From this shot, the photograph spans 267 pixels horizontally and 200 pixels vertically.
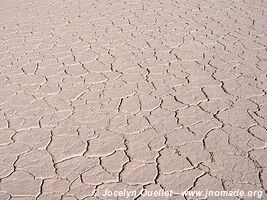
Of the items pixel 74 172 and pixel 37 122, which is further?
pixel 37 122

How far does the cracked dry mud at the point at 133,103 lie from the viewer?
2.29 m

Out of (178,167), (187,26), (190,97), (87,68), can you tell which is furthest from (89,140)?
(187,26)

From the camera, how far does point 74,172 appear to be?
2328 mm

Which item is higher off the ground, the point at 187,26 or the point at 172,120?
the point at 187,26

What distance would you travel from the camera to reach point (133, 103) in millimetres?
3072

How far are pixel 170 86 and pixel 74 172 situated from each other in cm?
137

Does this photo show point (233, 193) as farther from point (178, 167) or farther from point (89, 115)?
point (89, 115)

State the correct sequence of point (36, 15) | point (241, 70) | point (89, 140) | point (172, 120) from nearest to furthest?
point (89, 140) < point (172, 120) < point (241, 70) < point (36, 15)

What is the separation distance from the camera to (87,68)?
371 cm

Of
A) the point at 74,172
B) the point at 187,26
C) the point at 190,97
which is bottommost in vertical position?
the point at 74,172

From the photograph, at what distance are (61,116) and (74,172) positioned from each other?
733mm

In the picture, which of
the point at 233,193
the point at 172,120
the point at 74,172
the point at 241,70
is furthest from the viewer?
the point at 241,70

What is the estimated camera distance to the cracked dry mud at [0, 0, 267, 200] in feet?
7.52

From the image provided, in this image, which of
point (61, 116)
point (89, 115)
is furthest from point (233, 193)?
point (61, 116)
